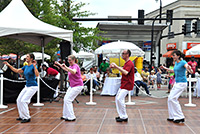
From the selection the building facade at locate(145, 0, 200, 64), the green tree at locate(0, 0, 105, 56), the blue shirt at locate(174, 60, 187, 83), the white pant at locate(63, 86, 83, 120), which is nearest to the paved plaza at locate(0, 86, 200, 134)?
the white pant at locate(63, 86, 83, 120)

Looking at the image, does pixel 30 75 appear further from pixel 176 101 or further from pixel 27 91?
pixel 176 101

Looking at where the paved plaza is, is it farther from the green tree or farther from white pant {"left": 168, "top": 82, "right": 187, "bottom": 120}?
the green tree

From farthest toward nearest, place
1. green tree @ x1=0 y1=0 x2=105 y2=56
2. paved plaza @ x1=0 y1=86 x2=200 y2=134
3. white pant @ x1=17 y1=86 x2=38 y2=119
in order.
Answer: green tree @ x1=0 y1=0 x2=105 y2=56 → white pant @ x1=17 y1=86 x2=38 y2=119 → paved plaza @ x1=0 y1=86 x2=200 y2=134

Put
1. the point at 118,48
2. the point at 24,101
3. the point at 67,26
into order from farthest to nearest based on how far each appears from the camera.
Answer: the point at 67,26 → the point at 118,48 → the point at 24,101

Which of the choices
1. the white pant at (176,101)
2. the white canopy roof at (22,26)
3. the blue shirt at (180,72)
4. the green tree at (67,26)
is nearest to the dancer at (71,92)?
the white pant at (176,101)

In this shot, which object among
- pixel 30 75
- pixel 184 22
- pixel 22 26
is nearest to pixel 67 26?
pixel 22 26

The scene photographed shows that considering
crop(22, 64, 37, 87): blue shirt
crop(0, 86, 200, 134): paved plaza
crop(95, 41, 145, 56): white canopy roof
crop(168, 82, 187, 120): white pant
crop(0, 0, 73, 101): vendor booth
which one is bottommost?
crop(0, 86, 200, 134): paved plaza

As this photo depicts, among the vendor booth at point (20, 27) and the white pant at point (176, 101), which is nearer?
the white pant at point (176, 101)

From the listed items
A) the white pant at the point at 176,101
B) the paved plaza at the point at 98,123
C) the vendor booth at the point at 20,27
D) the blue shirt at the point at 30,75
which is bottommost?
the paved plaza at the point at 98,123

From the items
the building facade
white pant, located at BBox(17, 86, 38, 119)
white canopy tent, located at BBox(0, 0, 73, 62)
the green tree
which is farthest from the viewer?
the building facade

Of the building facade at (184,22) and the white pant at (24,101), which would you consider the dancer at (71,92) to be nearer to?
the white pant at (24,101)

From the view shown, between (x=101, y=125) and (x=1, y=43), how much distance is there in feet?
52.8

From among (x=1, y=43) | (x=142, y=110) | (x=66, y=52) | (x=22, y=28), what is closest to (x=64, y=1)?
(x=1, y=43)

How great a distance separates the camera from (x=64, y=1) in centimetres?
1997
